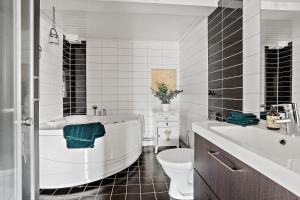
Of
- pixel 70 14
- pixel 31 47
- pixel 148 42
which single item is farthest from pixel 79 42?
pixel 31 47

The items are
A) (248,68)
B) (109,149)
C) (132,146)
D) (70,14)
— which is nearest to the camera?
(248,68)

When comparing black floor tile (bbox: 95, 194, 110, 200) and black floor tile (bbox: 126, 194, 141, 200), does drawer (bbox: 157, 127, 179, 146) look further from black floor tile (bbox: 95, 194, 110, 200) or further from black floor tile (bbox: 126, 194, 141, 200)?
black floor tile (bbox: 95, 194, 110, 200)

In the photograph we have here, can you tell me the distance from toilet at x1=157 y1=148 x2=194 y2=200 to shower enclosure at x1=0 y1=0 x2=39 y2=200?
1147mm

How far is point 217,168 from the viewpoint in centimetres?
110

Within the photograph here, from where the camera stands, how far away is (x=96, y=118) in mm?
3791

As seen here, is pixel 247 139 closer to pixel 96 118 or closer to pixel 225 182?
pixel 225 182

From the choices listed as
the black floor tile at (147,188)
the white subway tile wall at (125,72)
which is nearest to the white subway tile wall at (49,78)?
the white subway tile wall at (125,72)

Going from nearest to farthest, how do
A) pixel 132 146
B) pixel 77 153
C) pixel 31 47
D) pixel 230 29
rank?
pixel 31 47, pixel 230 29, pixel 77 153, pixel 132 146

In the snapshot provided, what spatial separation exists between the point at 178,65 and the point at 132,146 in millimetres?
2120

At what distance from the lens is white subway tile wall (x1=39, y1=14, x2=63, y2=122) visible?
110 inches

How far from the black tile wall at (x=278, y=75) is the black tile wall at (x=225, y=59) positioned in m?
0.36

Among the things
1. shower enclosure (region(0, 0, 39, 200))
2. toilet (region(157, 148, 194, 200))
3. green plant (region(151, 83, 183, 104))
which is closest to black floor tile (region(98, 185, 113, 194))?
toilet (region(157, 148, 194, 200))

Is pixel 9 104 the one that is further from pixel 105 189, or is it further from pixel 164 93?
pixel 164 93

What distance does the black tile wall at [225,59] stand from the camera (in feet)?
6.33
